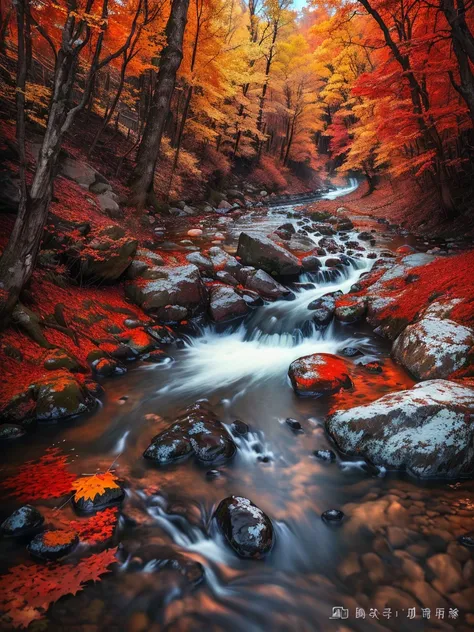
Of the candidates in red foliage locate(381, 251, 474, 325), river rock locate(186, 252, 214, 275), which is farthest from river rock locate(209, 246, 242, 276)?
red foliage locate(381, 251, 474, 325)

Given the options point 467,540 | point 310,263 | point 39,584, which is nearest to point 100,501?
point 39,584

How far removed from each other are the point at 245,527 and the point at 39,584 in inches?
64.0

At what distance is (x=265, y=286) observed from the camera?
9617mm

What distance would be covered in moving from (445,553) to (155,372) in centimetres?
469

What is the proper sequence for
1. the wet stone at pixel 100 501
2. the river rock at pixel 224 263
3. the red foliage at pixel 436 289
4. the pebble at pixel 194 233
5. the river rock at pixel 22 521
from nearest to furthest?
1. the river rock at pixel 22 521
2. the wet stone at pixel 100 501
3. the red foliage at pixel 436 289
4. the river rock at pixel 224 263
5. the pebble at pixel 194 233

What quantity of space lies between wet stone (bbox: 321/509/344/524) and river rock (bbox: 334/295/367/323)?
5.35 meters

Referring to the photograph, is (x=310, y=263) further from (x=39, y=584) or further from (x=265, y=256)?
(x=39, y=584)

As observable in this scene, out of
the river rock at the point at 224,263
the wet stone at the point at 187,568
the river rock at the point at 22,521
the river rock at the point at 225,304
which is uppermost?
the river rock at the point at 224,263

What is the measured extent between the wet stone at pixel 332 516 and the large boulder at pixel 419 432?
85cm

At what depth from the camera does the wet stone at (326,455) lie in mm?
4289

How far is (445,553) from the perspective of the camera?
3.03m

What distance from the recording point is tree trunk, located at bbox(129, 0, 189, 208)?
1125 centimetres

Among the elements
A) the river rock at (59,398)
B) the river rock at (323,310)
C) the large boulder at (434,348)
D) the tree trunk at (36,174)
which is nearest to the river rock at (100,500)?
the river rock at (59,398)

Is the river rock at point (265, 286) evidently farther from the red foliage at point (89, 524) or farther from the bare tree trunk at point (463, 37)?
the red foliage at point (89, 524)
